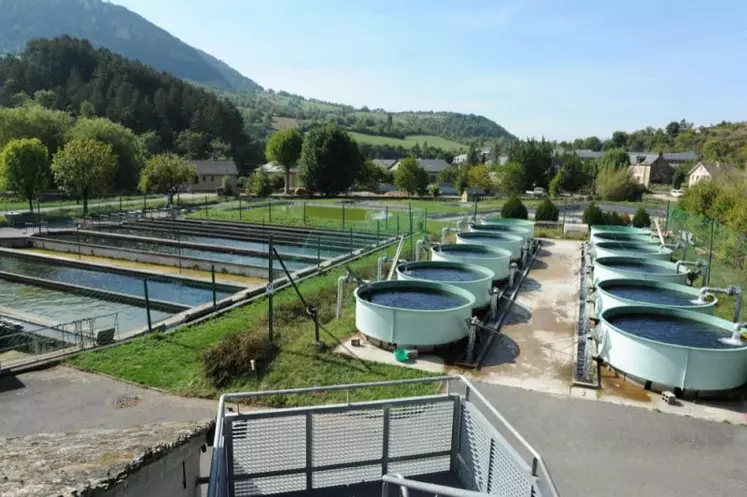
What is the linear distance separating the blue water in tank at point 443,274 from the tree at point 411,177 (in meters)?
40.6

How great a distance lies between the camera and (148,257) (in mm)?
20938

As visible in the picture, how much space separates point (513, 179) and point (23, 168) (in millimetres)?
43378

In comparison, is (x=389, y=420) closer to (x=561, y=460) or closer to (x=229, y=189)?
(x=561, y=460)

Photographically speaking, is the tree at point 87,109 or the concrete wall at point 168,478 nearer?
the concrete wall at point 168,478

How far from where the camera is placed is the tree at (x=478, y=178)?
56531mm

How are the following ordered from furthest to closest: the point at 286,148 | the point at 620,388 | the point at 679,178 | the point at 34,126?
the point at 679,178 → the point at 286,148 → the point at 34,126 → the point at 620,388

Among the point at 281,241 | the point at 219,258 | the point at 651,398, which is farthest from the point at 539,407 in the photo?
the point at 281,241

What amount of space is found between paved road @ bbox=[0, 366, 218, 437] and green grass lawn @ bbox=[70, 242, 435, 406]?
0.39 m

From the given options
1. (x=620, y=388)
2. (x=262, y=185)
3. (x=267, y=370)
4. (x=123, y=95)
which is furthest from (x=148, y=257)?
(x=123, y=95)

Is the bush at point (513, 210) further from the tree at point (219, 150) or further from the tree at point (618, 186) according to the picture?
the tree at point (219, 150)

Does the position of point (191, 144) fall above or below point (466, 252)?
above

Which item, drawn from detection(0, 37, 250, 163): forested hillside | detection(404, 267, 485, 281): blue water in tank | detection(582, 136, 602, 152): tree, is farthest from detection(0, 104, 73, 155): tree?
detection(582, 136, 602, 152): tree

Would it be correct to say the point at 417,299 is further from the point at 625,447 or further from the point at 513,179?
the point at 513,179

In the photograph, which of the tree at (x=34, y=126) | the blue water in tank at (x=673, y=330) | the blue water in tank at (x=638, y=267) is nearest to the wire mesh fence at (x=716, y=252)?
the blue water in tank at (x=638, y=267)
